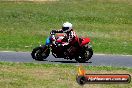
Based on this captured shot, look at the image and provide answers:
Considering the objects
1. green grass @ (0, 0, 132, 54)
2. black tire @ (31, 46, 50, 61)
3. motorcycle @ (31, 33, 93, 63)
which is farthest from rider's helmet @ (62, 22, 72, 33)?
green grass @ (0, 0, 132, 54)

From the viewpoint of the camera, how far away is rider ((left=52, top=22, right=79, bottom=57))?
19.8 metres

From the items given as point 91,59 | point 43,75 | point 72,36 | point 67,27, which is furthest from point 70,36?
point 43,75

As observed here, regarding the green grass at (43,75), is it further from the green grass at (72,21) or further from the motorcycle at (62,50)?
the green grass at (72,21)

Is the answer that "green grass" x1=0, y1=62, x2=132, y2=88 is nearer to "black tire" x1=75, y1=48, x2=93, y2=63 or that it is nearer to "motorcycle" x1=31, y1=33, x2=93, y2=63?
"motorcycle" x1=31, y1=33, x2=93, y2=63

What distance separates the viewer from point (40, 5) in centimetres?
4969

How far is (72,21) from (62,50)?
22095 millimetres

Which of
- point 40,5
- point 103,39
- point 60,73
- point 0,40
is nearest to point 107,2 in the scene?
point 40,5

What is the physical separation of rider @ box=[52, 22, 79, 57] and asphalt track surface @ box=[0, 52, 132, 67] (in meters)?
0.76

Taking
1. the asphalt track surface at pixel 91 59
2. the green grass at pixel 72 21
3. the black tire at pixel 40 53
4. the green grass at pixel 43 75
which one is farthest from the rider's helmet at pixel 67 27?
the green grass at pixel 72 21

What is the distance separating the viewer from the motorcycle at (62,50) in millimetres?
20078

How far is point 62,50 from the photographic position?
2027 cm

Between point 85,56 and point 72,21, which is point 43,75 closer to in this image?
point 85,56

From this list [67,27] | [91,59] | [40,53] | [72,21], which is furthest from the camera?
[72,21]

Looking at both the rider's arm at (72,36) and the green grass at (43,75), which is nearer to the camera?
the green grass at (43,75)
